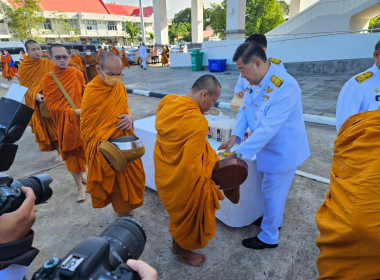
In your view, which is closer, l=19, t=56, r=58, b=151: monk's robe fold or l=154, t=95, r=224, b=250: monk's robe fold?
l=154, t=95, r=224, b=250: monk's robe fold

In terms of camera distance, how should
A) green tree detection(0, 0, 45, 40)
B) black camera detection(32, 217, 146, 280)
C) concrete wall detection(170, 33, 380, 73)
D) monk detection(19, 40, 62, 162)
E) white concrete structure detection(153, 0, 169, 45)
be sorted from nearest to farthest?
black camera detection(32, 217, 146, 280)
monk detection(19, 40, 62, 162)
concrete wall detection(170, 33, 380, 73)
white concrete structure detection(153, 0, 169, 45)
green tree detection(0, 0, 45, 40)

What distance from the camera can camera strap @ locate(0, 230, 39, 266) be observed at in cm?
88

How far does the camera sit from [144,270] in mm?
754

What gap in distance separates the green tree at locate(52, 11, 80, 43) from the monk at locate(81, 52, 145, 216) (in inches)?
1632

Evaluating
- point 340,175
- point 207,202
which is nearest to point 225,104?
point 207,202

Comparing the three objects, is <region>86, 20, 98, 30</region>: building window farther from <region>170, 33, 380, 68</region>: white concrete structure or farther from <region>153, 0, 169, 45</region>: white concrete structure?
<region>170, 33, 380, 68</region>: white concrete structure

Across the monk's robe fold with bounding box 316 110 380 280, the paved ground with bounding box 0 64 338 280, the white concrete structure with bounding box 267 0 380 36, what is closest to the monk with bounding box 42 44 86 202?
the paved ground with bounding box 0 64 338 280

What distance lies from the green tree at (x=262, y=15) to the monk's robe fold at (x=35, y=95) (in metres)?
27.4

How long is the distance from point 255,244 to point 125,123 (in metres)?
1.66

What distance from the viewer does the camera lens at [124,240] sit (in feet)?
2.86

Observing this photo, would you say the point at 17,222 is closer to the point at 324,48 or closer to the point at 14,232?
the point at 14,232

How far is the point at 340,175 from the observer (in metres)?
0.95

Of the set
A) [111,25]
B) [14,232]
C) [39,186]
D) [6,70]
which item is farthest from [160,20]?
[111,25]

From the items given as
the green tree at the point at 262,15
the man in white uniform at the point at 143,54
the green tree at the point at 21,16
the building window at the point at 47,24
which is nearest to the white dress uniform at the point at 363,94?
the man in white uniform at the point at 143,54
